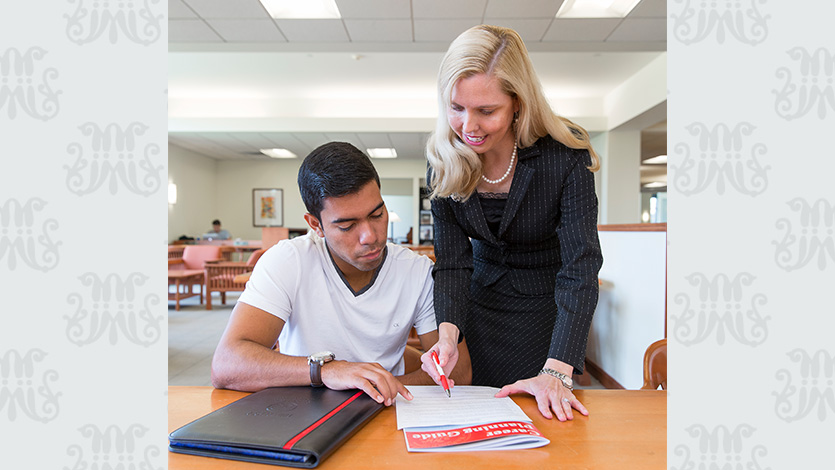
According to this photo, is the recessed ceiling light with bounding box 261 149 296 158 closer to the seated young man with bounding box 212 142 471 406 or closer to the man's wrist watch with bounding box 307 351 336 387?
the seated young man with bounding box 212 142 471 406

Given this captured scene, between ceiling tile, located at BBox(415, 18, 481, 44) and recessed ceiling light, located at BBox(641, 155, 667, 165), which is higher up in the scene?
ceiling tile, located at BBox(415, 18, 481, 44)

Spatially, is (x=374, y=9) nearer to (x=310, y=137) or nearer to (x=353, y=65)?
(x=353, y=65)

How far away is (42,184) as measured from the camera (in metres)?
0.51

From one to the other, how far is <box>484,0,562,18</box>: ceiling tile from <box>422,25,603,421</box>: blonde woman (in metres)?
3.21

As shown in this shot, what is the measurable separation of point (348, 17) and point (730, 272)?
4448mm

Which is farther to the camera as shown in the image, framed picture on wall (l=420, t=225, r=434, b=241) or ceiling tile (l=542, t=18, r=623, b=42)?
framed picture on wall (l=420, t=225, r=434, b=241)

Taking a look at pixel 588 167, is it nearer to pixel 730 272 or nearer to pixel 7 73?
pixel 730 272

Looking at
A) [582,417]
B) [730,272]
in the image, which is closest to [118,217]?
[730,272]

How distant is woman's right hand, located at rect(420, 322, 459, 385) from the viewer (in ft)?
3.68

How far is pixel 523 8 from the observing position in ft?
13.9

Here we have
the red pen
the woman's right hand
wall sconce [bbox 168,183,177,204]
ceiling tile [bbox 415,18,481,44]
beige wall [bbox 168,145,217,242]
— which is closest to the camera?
the red pen

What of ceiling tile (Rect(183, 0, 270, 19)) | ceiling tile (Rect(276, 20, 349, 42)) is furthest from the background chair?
ceiling tile (Rect(183, 0, 270, 19))

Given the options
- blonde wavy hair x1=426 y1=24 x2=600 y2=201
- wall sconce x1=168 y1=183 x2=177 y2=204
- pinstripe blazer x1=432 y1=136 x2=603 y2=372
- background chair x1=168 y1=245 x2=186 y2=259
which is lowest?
background chair x1=168 y1=245 x2=186 y2=259

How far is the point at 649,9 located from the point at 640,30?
0.41 meters
